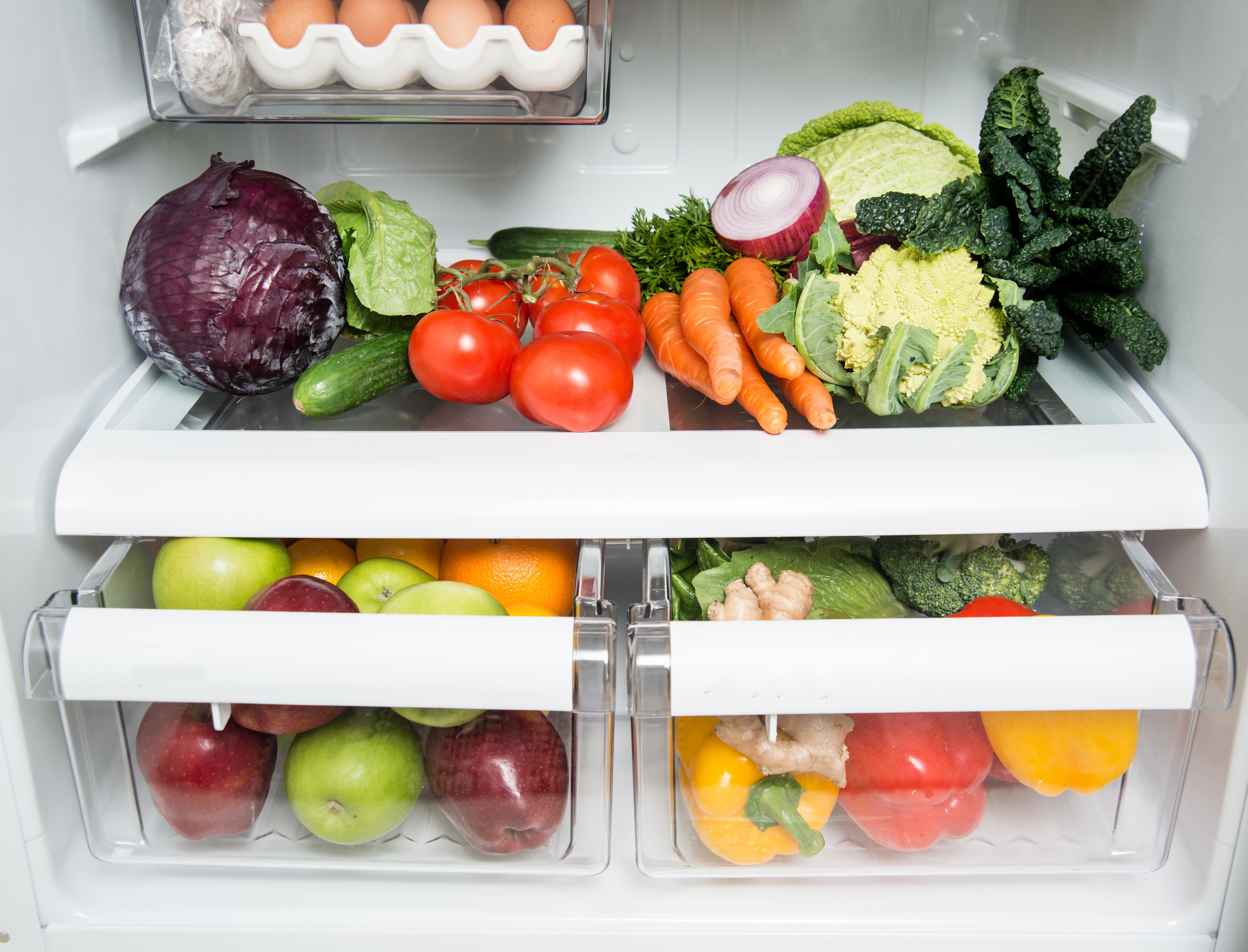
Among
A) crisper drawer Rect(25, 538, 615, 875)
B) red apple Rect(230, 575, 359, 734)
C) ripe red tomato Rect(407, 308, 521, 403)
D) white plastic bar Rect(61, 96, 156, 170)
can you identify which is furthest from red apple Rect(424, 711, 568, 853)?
white plastic bar Rect(61, 96, 156, 170)

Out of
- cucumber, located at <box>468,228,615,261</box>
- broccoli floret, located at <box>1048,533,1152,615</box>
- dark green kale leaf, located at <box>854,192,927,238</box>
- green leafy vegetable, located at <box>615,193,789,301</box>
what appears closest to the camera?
broccoli floret, located at <box>1048,533,1152,615</box>

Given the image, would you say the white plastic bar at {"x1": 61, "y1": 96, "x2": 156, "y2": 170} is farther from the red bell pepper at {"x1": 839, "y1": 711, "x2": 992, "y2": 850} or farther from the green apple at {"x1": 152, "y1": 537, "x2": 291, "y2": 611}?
the red bell pepper at {"x1": 839, "y1": 711, "x2": 992, "y2": 850}

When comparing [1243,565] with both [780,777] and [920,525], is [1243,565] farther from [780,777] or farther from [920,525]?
[780,777]

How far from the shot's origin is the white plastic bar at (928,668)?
0.68 metres

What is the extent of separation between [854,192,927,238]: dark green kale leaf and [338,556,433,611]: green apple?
0.56 metres

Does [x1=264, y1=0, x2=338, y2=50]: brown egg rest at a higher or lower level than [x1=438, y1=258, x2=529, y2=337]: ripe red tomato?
higher

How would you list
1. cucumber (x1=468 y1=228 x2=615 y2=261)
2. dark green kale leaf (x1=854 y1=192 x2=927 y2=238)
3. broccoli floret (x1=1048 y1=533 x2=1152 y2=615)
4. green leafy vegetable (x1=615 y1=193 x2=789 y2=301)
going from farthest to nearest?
1. cucumber (x1=468 y1=228 x2=615 y2=261)
2. green leafy vegetable (x1=615 y1=193 x2=789 y2=301)
3. dark green kale leaf (x1=854 y1=192 x2=927 y2=238)
4. broccoli floret (x1=1048 y1=533 x2=1152 y2=615)

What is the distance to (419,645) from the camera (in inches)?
26.8

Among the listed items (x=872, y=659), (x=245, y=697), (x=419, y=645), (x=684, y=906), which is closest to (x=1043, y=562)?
(x=872, y=659)

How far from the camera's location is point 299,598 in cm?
73

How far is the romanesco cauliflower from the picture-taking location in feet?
2.77

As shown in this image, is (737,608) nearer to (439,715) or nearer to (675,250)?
(439,715)

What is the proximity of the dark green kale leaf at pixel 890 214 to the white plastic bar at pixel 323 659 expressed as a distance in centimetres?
52

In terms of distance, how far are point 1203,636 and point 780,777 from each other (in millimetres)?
361
